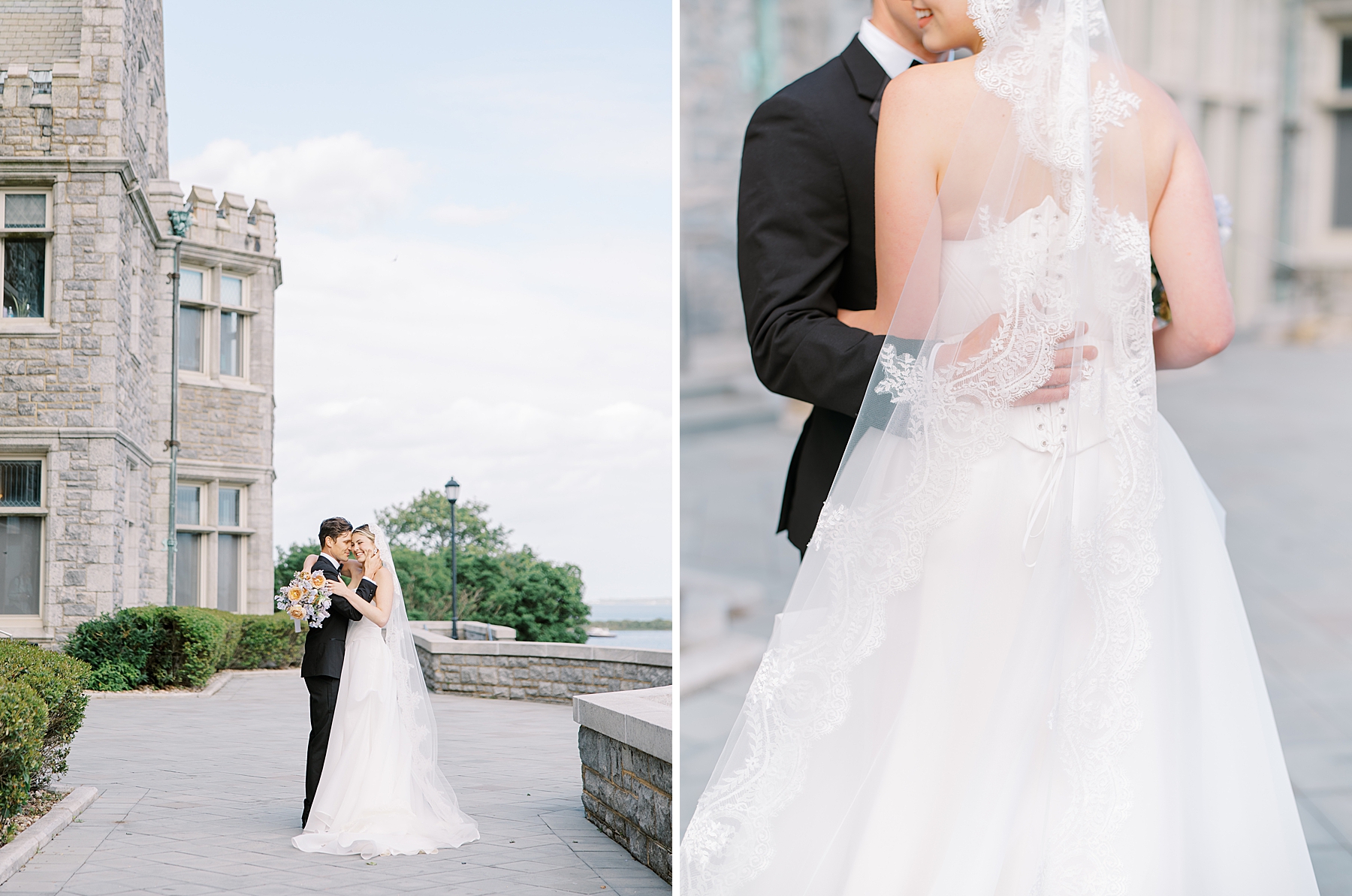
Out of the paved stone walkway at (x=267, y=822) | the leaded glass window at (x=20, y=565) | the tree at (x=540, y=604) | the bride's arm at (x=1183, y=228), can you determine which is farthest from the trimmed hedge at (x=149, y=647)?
the bride's arm at (x=1183, y=228)

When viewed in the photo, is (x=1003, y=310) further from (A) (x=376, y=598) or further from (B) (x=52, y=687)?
(B) (x=52, y=687)

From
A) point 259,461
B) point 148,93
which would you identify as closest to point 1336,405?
point 259,461

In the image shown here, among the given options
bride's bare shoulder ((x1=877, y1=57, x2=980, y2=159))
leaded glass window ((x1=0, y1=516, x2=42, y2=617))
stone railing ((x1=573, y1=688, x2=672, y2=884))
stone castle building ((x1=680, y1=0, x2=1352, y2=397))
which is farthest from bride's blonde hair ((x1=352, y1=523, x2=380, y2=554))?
stone castle building ((x1=680, y1=0, x2=1352, y2=397))

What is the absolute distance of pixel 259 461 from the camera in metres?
15.9

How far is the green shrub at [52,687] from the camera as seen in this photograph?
17.1ft

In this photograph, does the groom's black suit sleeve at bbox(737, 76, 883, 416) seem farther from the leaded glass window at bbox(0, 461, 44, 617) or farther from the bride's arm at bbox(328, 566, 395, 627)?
the leaded glass window at bbox(0, 461, 44, 617)

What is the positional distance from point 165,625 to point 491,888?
8.94 m

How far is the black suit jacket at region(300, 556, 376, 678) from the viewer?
Answer: 549cm

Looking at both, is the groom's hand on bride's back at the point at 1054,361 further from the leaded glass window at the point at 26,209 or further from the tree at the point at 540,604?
the tree at the point at 540,604

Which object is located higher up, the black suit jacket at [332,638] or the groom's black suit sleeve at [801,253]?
the groom's black suit sleeve at [801,253]

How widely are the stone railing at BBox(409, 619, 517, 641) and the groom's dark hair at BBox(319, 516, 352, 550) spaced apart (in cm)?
642

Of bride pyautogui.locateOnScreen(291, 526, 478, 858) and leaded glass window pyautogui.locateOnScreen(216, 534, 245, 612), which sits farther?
leaded glass window pyautogui.locateOnScreen(216, 534, 245, 612)

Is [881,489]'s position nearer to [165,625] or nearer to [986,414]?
[986,414]

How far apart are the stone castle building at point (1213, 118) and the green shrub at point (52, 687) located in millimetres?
8793
